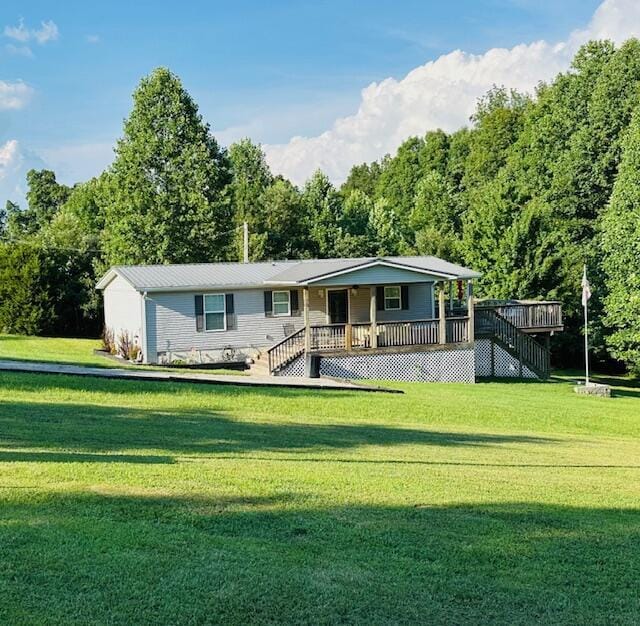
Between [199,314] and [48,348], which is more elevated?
[199,314]

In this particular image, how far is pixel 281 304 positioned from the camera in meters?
29.4

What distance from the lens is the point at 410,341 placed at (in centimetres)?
2702

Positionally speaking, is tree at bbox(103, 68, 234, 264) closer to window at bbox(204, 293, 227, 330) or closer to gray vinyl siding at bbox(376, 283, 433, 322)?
window at bbox(204, 293, 227, 330)

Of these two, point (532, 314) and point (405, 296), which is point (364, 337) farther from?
point (532, 314)

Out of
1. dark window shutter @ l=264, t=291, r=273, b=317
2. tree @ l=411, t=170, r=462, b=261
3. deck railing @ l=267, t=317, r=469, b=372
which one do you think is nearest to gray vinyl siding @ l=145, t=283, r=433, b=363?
dark window shutter @ l=264, t=291, r=273, b=317

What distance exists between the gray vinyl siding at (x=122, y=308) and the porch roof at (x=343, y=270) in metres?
4.81

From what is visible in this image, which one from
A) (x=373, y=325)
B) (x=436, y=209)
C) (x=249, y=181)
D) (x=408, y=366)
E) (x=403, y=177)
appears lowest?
(x=408, y=366)

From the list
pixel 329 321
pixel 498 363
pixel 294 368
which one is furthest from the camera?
pixel 329 321

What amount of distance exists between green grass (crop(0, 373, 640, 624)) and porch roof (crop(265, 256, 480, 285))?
13.5 m

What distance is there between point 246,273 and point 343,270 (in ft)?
15.0

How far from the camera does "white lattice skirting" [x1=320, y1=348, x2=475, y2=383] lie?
86.3 ft

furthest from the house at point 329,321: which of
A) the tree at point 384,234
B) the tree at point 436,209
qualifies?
the tree at point 436,209

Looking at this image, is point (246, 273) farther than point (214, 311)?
Yes

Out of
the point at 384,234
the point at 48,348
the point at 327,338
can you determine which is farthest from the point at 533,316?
the point at 384,234
